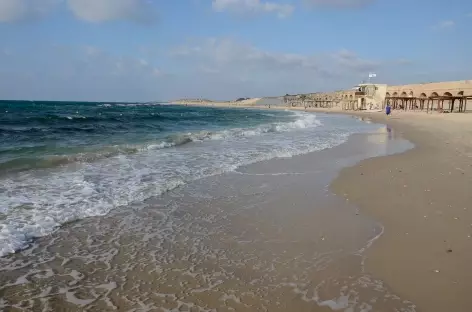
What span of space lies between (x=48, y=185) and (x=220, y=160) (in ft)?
17.9

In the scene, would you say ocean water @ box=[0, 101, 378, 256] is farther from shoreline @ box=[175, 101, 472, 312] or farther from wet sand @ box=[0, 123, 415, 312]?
shoreline @ box=[175, 101, 472, 312]

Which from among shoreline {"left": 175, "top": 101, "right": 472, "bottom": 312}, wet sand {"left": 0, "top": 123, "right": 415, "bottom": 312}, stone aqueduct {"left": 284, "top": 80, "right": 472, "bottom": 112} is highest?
stone aqueduct {"left": 284, "top": 80, "right": 472, "bottom": 112}

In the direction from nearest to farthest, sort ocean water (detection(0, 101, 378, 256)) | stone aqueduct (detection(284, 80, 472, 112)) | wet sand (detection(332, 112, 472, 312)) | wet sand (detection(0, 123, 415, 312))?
wet sand (detection(0, 123, 415, 312))
wet sand (detection(332, 112, 472, 312))
ocean water (detection(0, 101, 378, 256))
stone aqueduct (detection(284, 80, 472, 112))

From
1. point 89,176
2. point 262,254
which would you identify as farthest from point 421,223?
point 89,176

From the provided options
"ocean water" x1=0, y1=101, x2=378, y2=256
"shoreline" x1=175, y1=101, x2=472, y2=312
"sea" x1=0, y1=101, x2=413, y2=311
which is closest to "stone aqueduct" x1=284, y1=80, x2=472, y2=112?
"ocean water" x1=0, y1=101, x2=378, y2=256

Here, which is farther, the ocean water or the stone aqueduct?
the stone aqueduct

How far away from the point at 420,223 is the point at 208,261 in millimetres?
3420

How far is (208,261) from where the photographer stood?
14.8ft

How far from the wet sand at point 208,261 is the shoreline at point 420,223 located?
0.23 meters

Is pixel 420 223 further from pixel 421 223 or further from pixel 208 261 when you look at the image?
pixel 208 261

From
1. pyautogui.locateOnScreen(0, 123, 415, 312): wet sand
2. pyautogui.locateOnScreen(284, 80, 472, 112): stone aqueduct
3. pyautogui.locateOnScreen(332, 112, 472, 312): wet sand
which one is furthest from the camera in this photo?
pyautogui.locateOnScreen(284, 80, 472, 112): stone aqueduct

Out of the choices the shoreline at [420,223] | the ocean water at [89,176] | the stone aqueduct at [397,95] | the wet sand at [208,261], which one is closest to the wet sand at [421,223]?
the shoreline at [420,223]

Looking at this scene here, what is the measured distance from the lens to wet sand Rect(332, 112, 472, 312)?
380cm

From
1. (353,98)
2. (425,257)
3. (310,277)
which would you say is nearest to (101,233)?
(310,277)
